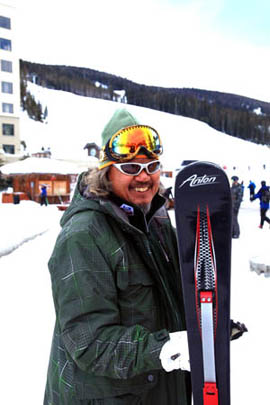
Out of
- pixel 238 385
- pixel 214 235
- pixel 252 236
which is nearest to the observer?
pixel 214 235

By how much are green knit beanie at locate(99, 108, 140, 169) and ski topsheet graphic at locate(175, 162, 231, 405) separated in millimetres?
425

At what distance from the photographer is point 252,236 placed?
9578mm

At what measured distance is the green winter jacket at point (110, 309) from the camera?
3.67 feet

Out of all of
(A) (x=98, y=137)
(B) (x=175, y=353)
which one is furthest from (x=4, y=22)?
(B) (x=175, y=353)

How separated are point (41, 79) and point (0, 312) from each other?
339 ft

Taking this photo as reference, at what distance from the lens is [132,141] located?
1519mm

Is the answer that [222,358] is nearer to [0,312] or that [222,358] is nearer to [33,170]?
[0,312]

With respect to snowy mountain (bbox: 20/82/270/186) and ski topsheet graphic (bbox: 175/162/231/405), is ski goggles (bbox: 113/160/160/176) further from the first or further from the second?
snowy mountain (bbox: 20/82/270/186)

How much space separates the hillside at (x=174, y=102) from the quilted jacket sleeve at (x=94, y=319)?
87738 mm

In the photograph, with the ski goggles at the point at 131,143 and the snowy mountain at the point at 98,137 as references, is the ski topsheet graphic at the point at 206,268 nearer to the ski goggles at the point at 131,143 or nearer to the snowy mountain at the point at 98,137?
the ski goggles at the point at 131,143

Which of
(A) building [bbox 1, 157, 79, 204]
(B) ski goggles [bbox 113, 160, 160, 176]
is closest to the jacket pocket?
(B) ski goggles [bbox 113, 160, 160, 176]

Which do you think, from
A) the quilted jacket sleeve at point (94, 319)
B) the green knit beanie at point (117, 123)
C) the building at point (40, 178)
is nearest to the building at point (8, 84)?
the building at point (40, 178)

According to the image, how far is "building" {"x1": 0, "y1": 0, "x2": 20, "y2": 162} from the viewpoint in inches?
1419

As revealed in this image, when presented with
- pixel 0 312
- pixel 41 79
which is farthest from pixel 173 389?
pixel 41 79
